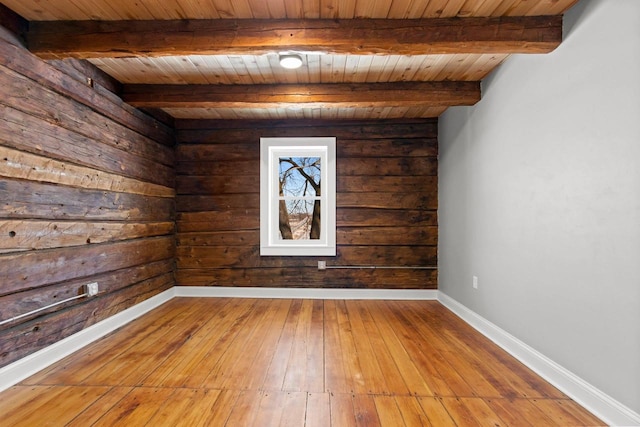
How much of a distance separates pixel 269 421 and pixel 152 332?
1721 millimetres

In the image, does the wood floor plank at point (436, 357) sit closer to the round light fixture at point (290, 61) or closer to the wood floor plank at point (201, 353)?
the wood floor plank at point (201, 353)

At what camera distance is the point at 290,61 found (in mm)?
2527

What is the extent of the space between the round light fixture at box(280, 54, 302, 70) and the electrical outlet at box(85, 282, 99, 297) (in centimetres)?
235

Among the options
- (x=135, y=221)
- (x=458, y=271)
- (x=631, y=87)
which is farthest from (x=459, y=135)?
(x=135, y=221)

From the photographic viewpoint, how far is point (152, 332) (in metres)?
2.86

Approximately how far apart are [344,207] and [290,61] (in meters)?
1.99

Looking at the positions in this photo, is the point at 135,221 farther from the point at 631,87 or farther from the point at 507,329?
the point at 631,87

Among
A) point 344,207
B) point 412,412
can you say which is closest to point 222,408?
point 412,412

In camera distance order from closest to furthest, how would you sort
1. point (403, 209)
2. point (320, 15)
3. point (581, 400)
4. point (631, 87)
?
point (631, 87), point (581, 400), point (320, 15), point (403, 209)

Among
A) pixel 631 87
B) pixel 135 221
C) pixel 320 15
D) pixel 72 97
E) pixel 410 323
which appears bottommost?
pixel 410 323

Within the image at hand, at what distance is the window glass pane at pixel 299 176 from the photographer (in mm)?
4344

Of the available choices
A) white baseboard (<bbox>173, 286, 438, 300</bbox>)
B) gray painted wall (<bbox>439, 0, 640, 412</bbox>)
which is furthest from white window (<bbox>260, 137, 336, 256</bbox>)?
gray painted wall (<bbox>439, 0, 640, 412</bbox>)

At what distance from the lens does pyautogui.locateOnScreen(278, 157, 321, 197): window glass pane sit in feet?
14.3

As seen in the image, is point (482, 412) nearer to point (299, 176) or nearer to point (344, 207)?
point (344, 207)
